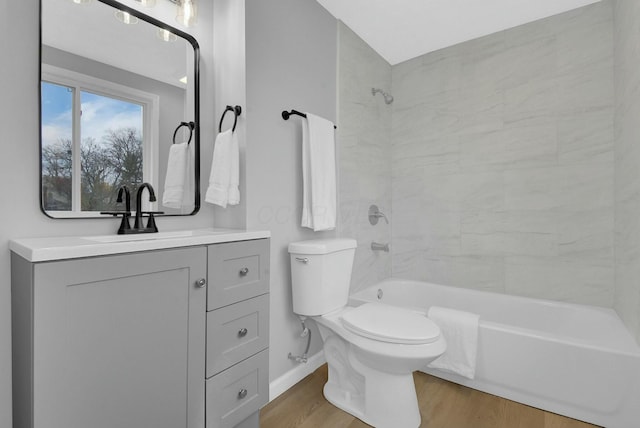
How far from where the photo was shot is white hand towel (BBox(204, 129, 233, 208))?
1.51m

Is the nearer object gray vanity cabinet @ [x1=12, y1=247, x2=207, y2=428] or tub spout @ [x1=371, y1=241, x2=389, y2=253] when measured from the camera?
gray vanity cabinet @ [x1=12, y1=247, x2=207, y2=428]

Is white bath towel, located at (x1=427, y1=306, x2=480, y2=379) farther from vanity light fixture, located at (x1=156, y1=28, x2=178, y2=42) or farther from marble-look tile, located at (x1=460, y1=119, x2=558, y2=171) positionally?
vanity light fixture, located at (x1=156, y1=28, x2=178, y2=42)

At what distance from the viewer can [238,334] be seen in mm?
1311

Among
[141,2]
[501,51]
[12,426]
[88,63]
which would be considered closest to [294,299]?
[12,426]

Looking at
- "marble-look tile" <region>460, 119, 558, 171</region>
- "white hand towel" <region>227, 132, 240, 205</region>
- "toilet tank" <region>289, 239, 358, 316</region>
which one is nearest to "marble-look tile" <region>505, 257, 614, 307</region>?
"marble-look tile" <region>460, 119, 558, 171</region>

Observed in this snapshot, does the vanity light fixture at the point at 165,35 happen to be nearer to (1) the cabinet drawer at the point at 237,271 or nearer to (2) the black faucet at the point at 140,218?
(2) the black faucet at the point at 140,218

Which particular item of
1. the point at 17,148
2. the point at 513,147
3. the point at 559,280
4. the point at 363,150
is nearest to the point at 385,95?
the point at 363,150

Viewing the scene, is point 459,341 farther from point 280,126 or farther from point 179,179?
point 179,179

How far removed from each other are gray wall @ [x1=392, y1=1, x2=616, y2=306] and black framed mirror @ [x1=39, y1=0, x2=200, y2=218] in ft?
6.33

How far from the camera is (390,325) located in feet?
5.14

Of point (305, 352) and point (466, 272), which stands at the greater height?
point (466, 272)

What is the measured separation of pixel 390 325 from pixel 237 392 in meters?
0.75

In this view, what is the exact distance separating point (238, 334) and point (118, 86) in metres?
1.15

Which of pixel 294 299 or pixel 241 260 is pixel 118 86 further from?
pixel 294 299
